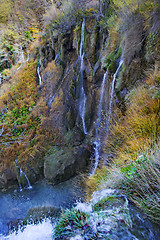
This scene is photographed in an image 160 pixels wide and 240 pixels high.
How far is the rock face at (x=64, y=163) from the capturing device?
6.18m

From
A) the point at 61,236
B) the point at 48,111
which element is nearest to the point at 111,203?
the point at 61,236

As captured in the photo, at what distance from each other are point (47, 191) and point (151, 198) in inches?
213

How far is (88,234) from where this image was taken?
1.68m

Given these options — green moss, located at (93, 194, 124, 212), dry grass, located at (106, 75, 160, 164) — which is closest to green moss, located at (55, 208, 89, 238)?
green moss, located at (93, 194, 124, 212)

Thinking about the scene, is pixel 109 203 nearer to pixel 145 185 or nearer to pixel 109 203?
pixel 109 203

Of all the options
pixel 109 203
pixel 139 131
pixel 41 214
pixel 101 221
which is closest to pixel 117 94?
pixel 139 131

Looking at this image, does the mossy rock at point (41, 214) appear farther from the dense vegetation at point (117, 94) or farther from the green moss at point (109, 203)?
the green moss at point (109, 203)

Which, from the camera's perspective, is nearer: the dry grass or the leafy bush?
the leafy bush

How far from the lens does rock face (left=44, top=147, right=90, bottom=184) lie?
6.18m

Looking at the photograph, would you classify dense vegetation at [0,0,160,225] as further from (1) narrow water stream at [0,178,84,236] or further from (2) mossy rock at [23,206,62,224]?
(2) mossy rock at [23,206,62,224]

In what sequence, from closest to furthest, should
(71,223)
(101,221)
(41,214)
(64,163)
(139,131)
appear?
(101,221) < (71,223) < (139,131) < (41,214) < (64,163)

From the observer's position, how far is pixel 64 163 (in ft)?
20.7

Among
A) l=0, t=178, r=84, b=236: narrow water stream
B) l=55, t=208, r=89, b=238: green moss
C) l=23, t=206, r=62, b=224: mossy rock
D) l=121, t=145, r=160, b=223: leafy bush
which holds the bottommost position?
l=0, t=178, r=84, b=236: narrow water stream

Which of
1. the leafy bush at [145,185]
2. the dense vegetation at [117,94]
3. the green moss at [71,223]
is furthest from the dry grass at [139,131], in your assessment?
the green moss at [71,223]
